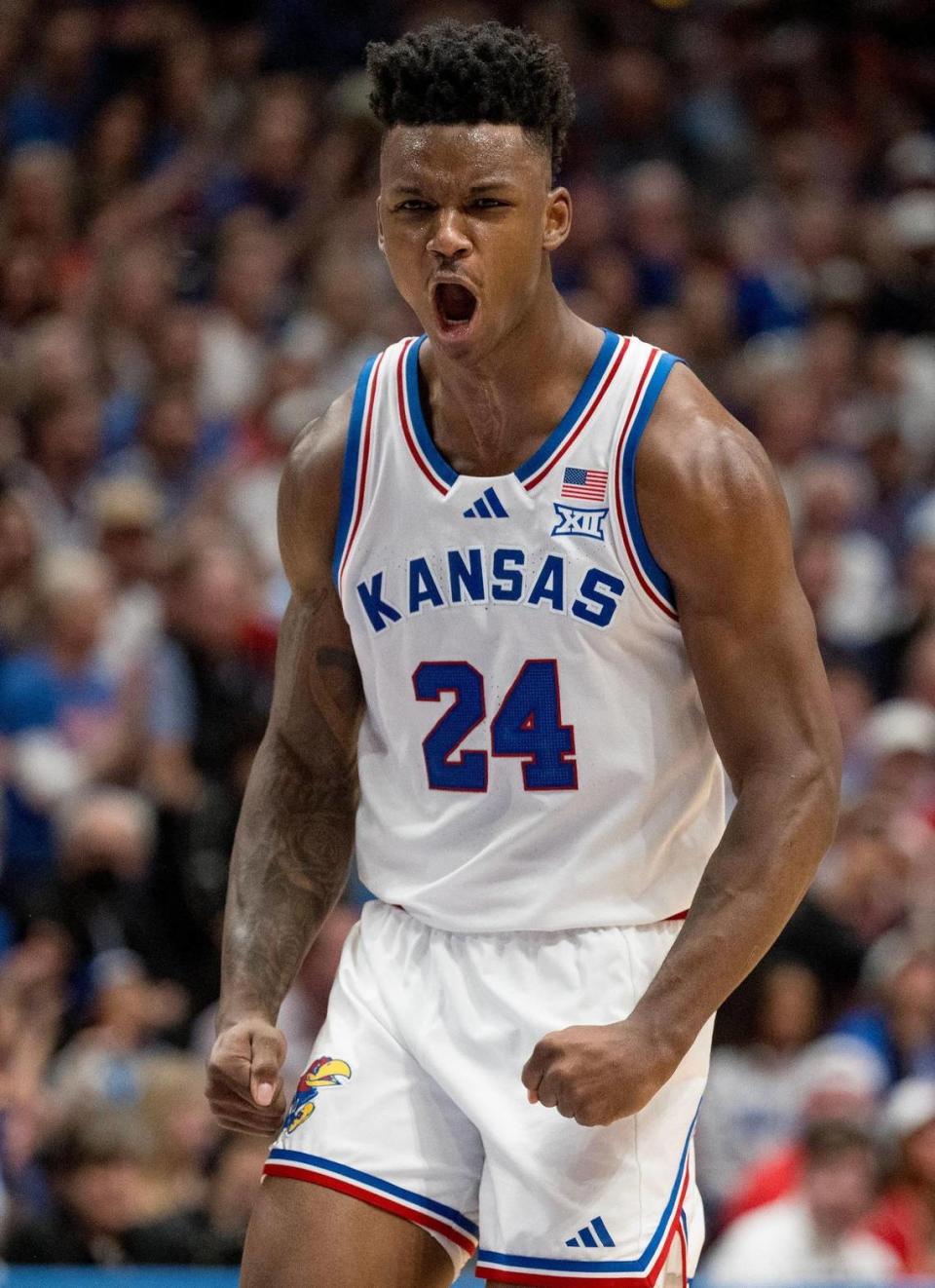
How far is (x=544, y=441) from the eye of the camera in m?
3.47

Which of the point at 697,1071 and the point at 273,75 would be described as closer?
the point at 697,1071

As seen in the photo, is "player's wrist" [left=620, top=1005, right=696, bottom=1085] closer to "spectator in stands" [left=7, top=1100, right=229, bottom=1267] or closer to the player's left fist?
the player's left fist

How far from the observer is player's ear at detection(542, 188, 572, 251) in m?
3.44

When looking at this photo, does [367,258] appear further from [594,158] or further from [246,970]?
[246,970]

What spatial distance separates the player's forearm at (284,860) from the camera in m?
3.65

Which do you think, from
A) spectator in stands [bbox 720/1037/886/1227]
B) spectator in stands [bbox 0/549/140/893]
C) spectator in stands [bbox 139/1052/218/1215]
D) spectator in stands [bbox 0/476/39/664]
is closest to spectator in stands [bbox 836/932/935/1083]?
spectator in stands [bbox 720/1037/886/1227]

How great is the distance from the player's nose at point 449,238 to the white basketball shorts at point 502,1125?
1.05m

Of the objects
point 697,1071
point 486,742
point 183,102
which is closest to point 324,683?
point 486,742

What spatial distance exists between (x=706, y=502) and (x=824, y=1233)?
3698 mm

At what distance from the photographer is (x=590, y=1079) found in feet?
10.2

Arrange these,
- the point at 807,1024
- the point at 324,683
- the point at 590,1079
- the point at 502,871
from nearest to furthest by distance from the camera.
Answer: the point at 590,1079
the point at 502,871
the point at 324,683
the point at 807,1024

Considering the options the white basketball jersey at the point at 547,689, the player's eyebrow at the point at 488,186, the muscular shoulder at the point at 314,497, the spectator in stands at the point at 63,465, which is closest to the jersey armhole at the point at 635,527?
the white basketball jersey at the point at 547,689

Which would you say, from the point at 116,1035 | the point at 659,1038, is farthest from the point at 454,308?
the point at 116,1035

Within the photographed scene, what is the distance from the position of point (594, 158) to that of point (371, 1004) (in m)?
7.87
